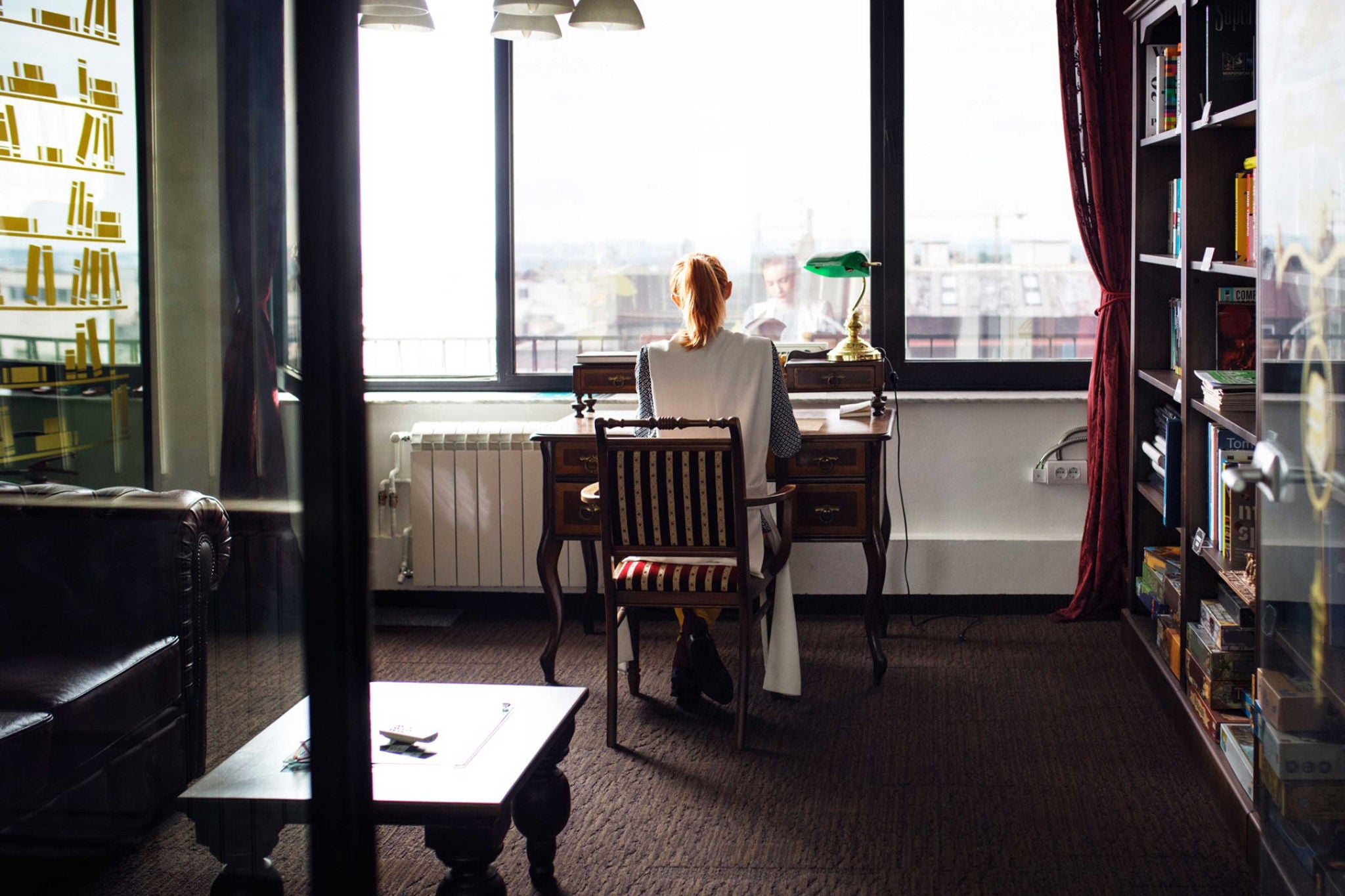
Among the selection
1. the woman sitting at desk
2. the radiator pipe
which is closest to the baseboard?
the radiator pipe

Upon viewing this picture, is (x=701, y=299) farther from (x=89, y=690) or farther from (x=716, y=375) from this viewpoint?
(x=89, y=690)

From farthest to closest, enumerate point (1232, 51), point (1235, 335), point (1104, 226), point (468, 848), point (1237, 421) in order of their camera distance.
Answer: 1. point (1104, 226)
2. point (1235, 335)
3. point (1232, 51)
4. point (1237, 421)
5. point (468, 848)

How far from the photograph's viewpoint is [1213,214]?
119 inches

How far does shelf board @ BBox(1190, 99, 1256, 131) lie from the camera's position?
8.32ft

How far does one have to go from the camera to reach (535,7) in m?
3.40

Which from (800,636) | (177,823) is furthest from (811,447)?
(177,823)

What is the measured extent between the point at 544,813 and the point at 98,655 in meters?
1.51

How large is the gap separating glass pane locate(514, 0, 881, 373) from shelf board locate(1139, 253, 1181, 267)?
1043 millimetres

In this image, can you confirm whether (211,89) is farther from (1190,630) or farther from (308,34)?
(1190,630)

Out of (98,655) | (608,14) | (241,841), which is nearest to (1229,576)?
(608,14)

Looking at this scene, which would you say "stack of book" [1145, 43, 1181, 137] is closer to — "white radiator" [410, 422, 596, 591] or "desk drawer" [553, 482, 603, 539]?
"desk drawer" [553, 482, 603, 539]

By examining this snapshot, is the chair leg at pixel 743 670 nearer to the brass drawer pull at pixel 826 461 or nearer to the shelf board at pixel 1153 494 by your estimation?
the brass drawer pull at pixel 826 461

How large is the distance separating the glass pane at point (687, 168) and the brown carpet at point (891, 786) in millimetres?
1261

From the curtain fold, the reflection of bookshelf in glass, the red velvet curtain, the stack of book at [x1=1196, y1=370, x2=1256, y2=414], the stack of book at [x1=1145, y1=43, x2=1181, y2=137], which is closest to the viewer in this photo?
the reflection of bookshelf in glass
